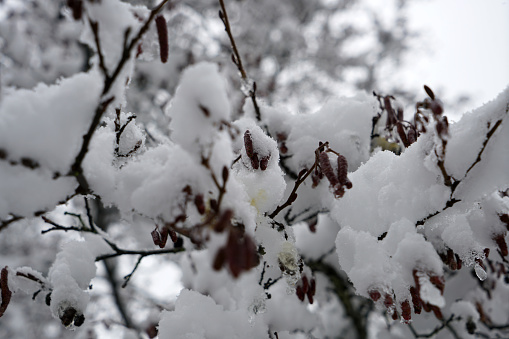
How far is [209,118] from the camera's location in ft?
2.54

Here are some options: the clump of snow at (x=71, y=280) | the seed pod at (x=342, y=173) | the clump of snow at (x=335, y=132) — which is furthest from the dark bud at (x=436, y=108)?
the clump of snow at (x=71, y=280)

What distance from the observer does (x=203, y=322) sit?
133cm

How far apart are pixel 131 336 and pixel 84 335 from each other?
42cm

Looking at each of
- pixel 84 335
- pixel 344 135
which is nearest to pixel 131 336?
pixel 84 335

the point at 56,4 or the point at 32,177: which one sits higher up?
the point at 56,4

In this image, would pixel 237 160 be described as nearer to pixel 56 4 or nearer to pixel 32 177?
pixel 32 177

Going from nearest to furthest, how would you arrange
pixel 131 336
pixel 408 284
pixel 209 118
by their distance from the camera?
pixel 209 118, pixel 408 284, pixel 131 336

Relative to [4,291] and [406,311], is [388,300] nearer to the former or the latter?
[406,311]

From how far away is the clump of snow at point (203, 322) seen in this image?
1.29 metres

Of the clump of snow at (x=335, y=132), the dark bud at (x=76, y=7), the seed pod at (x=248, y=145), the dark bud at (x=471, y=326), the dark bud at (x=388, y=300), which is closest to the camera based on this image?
the dark bud at (x=76, y=7)

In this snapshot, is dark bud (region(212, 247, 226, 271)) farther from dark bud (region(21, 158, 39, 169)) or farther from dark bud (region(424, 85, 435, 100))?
dark bud (region(424, 85, 435, 100))

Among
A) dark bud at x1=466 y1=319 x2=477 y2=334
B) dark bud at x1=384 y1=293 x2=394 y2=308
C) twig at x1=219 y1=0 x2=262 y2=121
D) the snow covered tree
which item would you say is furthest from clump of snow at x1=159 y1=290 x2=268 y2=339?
dark bud at x1=466 y1=319 x2=477 y2=334

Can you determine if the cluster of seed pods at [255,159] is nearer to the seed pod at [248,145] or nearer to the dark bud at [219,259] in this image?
the seed pod at [248,145]

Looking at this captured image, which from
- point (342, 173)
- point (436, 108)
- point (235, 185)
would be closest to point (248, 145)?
point (235, 185)
